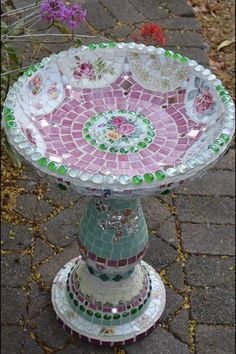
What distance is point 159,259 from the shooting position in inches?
109

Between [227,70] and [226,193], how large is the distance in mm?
1031

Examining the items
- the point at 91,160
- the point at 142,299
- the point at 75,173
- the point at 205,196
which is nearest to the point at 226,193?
the point at 205,196

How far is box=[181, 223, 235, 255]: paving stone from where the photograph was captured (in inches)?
111

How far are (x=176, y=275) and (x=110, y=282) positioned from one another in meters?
0.39

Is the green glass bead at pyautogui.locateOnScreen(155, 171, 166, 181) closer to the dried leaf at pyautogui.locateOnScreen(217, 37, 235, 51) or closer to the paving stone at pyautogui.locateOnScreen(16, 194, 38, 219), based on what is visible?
the paving stone at pyautogui.locateOnScreen(16, 194, 38, 219)

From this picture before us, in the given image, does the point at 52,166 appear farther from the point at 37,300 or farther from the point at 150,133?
the point at 37,300

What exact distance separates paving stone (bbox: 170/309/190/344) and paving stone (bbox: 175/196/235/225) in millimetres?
506

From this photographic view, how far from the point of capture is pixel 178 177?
5.89 ft

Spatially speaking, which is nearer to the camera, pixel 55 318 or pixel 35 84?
pixel 35 84

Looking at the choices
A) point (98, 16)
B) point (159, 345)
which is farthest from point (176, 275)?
point (98, 16)

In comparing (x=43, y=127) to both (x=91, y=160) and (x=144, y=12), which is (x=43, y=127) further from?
(x=144, y=12)

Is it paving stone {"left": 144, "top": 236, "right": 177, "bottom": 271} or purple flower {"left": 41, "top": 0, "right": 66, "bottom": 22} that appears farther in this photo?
paving stone {"left": 144, "top": 236, "right": 177, "bottom": 271}

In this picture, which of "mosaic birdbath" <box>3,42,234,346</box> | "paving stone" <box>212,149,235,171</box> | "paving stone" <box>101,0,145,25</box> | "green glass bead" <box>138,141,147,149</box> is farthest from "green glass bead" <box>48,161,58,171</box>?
"paving stone" <box>101,0,145,25</box>

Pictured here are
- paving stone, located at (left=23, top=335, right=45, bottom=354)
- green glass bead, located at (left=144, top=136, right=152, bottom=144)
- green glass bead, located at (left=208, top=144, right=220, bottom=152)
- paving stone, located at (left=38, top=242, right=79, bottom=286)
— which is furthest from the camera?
paving stone, located at (left=38, top=242, right=79, bottom=286)
